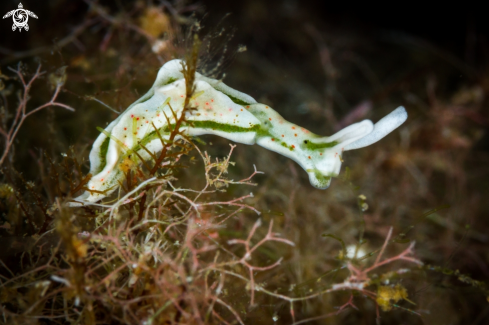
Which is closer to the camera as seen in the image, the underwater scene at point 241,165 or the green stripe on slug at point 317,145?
the underwater scene at point 241,165

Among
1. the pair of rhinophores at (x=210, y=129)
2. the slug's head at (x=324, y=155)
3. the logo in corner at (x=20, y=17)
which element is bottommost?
the slug's head at (x=324, y=155)

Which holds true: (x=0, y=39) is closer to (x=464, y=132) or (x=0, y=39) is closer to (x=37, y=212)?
(x=37, y=212)

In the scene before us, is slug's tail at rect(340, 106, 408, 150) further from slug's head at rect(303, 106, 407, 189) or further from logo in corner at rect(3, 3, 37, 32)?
logo in corner at rect(3, 3, 37, 32)

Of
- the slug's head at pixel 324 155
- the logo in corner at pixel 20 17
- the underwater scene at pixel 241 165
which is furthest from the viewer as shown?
the logo in corner at pixel 20 17

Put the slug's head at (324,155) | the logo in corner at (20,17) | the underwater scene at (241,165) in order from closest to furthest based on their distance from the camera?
the underwater scene at (241,165)
the slug's head at (324,155)
the logo in corner at (20,17)

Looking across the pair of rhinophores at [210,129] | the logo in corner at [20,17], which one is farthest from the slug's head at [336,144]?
the logo in corner at [20,17]

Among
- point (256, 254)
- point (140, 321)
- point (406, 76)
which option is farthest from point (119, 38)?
point (406, 76)

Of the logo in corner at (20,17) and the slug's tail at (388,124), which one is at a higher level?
the logo in corner at (20,17)

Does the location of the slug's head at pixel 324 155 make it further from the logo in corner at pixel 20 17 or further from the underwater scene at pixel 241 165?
the logo in corner at pixel 20 17
